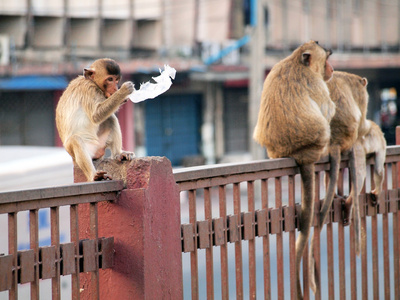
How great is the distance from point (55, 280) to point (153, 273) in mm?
411

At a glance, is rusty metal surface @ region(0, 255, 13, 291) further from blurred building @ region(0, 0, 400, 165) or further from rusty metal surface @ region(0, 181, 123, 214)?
blurred building @ region(0, 0, 400, 165)

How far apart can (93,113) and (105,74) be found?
0.22 metres

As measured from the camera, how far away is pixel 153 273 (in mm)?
2797

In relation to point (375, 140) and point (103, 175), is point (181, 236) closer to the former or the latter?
point (103, 175)

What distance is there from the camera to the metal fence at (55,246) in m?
2.44

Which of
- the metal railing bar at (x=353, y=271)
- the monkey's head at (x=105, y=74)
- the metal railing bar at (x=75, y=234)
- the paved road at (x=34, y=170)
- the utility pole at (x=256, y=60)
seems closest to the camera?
the metal railing bar at (x=75, y=234)

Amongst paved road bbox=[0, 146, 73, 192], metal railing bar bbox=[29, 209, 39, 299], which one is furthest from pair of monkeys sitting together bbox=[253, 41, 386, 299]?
paved road bbox=[0, 146, 73, 192]

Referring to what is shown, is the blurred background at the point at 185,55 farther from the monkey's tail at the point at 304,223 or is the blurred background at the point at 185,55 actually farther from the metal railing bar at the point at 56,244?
the metal railing bar at the point at 56,244

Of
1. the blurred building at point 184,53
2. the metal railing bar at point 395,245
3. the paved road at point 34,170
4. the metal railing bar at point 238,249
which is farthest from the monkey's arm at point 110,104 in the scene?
A: the blurred building at point 184,53

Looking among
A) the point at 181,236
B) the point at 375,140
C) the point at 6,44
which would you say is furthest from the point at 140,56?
the point at 181,236

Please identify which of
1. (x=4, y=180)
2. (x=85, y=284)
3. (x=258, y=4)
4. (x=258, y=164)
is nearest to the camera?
(x=85, y=284)

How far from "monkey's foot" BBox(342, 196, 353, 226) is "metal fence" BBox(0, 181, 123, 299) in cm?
157

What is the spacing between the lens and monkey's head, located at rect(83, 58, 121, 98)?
3.69 meters

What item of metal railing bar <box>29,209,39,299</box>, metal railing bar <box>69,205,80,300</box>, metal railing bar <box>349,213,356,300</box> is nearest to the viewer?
metal railing bar <box>29,209,39,299</box>
